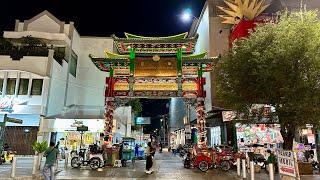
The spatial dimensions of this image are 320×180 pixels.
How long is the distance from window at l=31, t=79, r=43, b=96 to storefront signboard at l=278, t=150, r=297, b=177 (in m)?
24.2

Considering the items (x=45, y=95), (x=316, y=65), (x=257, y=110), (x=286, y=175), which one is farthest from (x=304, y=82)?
(x=45, y=95)

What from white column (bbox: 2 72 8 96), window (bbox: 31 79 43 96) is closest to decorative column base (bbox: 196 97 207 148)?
window (bbox: 31 79 43 96)

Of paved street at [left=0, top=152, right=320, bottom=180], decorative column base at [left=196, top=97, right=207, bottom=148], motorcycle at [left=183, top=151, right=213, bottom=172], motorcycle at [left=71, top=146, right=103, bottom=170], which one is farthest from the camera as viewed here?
decorative column base at [left=196, top=97, right=207, bottom=148]

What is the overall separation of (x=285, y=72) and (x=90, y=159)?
13.6 m

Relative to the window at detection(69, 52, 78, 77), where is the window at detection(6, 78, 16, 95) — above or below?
below

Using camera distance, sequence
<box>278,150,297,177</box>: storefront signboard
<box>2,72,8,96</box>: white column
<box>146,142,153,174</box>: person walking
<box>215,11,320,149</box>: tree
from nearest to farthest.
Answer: <box>278,150,297,177</box>: storefront signboard → <box>215,11,320,149</box>: tree → <box>146,142,153,174</box>: person walking → <box>2,72,8,96</box>: white column

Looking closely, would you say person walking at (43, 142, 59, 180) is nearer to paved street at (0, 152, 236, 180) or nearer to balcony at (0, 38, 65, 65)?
paved street at (0, 152, 236, 180)

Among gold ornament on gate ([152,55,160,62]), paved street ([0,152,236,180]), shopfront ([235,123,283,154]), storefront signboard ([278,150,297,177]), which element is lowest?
paved street ([0,152,236,180])

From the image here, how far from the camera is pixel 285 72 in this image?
12688 millimetres

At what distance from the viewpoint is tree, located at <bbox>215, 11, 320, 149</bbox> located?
12312mm

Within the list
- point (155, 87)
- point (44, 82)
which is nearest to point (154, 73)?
point (155, 87)

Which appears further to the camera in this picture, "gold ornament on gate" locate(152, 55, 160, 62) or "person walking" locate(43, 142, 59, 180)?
"gold ornament on gate" locate(152, 55, 160, 62)

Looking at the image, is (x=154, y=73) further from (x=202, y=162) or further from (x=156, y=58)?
(x=202, y=162)

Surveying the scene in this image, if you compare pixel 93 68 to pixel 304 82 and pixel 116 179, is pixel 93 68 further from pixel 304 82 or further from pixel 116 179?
pixel 304 82
